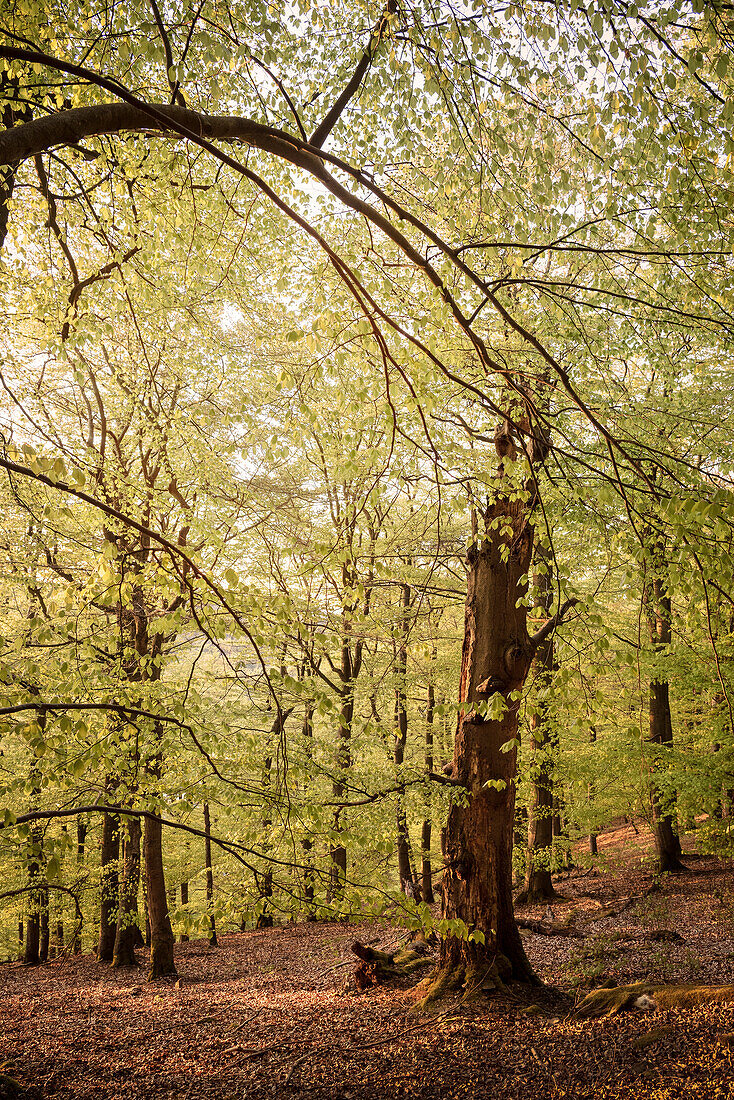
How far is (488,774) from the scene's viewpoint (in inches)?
233

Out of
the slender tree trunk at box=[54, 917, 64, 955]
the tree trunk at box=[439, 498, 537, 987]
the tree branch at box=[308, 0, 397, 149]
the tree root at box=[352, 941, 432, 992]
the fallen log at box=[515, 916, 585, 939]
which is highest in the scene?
the tree branch at box=[308, 0, 397, 149]

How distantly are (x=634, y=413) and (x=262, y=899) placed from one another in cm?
660

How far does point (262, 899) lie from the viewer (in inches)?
120

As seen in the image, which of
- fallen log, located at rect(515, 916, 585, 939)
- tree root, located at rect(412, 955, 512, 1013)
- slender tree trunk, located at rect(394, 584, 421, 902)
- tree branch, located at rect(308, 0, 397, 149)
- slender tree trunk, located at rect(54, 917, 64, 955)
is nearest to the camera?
tree branch, located at rect(308, 0, 397, 149)

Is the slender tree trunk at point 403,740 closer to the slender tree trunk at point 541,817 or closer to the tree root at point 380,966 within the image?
the tree root at point 380,966

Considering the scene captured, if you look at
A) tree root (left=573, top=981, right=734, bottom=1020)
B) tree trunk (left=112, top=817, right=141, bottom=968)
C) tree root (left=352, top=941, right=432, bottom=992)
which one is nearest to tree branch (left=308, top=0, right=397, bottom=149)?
tree root (left=573, top=981, right=734, bottom=1020)

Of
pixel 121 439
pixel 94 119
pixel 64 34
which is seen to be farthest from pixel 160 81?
pixel 121 439

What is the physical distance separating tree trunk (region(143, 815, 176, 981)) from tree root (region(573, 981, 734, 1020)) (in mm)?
6593

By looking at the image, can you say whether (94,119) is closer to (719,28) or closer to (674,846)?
(719,28)

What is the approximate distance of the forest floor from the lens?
13.7 feet

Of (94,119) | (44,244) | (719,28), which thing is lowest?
(94,119)

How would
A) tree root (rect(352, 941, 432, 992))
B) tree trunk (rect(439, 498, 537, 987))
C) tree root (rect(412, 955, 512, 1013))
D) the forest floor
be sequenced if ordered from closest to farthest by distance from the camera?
the forest floor
tree root (rect(412, 955, 512, 1013))
tree trunk (rect(439, 498, 537, 987))
tree root (rect(352, 941, 432, 992))

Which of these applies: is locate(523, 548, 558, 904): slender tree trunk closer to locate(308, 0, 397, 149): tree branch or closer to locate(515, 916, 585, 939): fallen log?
locate(515, 916, 585, 939): fallen log

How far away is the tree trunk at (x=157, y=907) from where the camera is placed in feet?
30.5
